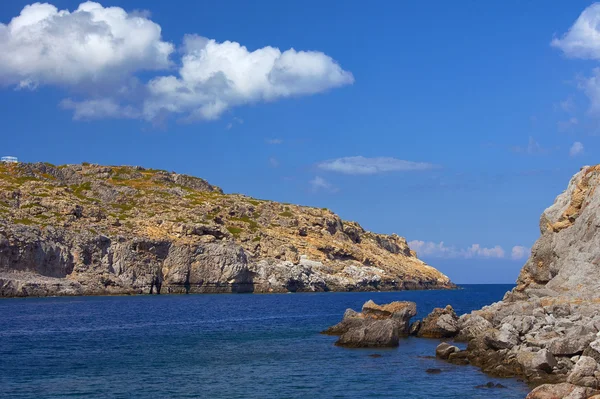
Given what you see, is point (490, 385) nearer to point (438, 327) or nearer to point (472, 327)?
point (472, 327)

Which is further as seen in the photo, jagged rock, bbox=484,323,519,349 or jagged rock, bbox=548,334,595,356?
jagged rock, bbox=484,323,519,349

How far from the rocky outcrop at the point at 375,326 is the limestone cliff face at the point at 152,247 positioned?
81062 mm

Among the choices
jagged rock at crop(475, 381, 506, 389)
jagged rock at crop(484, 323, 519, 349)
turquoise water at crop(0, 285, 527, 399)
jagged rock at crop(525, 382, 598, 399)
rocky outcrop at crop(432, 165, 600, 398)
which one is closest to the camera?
jagged rock at crop(525, 382, 598, 399)

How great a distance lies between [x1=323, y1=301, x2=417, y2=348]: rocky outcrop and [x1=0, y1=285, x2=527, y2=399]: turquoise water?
170cm

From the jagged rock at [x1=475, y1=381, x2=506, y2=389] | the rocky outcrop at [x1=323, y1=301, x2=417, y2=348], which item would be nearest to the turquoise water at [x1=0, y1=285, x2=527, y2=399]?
the jagged rock at [x1=475, y1=381, x2=506, y2=389]

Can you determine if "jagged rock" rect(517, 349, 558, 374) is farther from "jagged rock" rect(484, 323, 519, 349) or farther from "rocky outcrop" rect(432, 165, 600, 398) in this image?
"jagged rock" rect(484, 323, 519, 349)

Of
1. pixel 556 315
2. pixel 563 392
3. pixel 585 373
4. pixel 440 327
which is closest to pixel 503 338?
pixel 556 315

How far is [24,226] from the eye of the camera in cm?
13288

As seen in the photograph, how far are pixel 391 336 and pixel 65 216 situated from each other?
112737mm

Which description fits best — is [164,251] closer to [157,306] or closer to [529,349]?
[157,306]

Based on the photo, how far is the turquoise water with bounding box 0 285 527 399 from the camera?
38656 mm

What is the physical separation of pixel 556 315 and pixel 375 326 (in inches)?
616

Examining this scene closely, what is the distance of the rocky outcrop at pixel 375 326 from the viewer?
5734cm

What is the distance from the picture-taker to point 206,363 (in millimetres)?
49719
